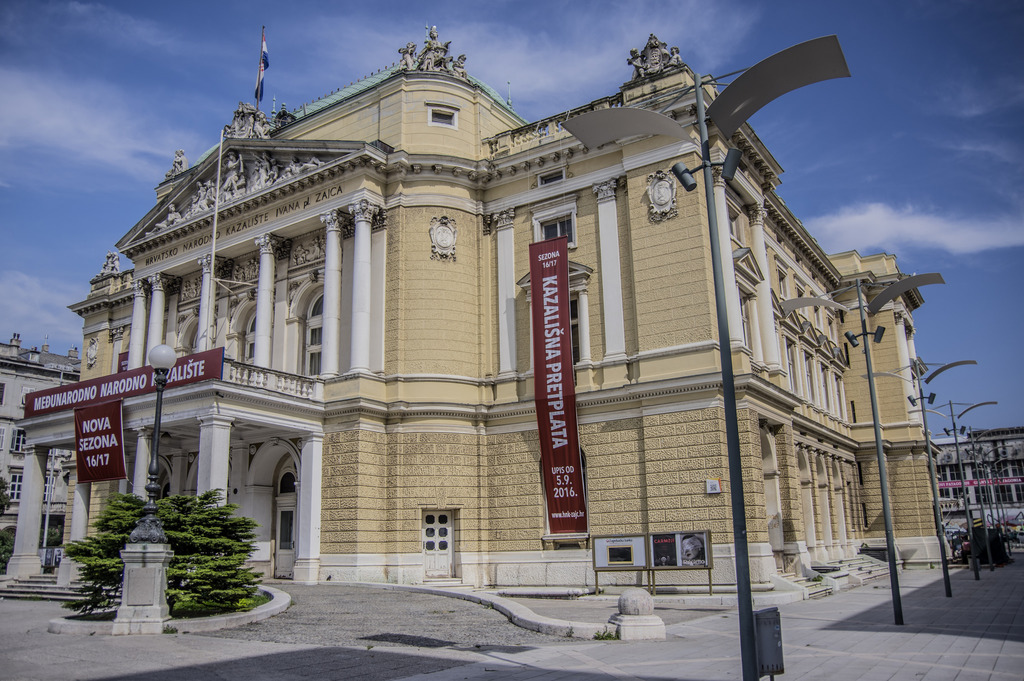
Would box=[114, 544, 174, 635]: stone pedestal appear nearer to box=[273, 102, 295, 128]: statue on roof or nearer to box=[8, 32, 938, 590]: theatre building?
box=[8, 32, 938, 590]: theatre building

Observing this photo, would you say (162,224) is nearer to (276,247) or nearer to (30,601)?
(276,247)

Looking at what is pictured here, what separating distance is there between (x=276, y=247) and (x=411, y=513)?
12.1 meters

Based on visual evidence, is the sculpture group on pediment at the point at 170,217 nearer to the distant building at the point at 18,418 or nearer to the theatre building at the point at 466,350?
the theatre building at the point at 466,350

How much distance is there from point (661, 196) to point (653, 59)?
5254 millimetres

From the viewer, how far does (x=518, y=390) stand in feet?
92.4

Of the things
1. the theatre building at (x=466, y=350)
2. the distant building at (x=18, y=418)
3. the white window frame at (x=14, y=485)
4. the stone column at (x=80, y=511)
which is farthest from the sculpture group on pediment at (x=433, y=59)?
the white window frame at (x=14, y=485)

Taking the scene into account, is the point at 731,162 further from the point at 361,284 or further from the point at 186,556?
the point at 361,284

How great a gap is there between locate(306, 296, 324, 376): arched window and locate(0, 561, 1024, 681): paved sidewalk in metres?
12.4

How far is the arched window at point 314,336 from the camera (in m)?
30.7

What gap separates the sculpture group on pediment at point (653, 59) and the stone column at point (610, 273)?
3.96 meters

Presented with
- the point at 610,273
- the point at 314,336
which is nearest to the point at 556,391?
the point at 610,273

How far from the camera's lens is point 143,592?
14.7 m

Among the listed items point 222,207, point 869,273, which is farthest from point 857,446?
point 222,207

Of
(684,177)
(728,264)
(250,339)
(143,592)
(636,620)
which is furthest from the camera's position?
(250,339)
